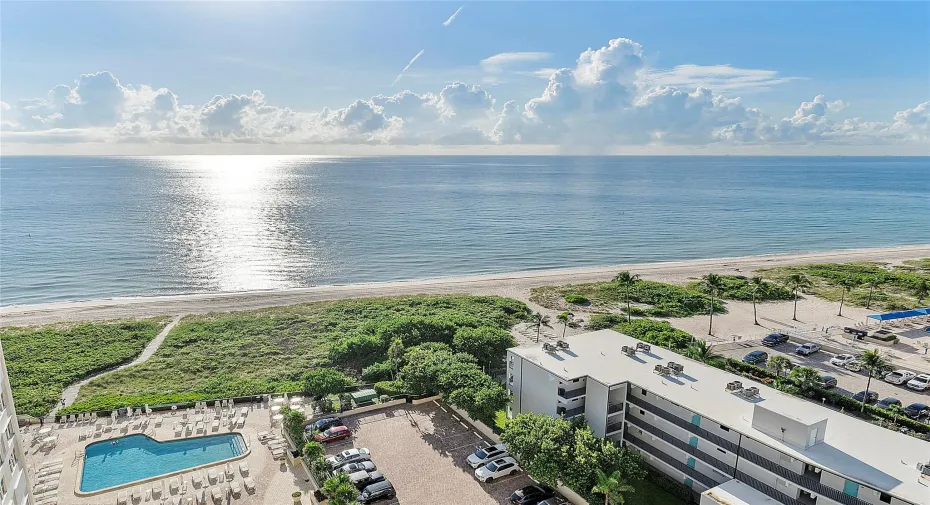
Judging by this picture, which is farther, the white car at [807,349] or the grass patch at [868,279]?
the grass patch at [868,279]

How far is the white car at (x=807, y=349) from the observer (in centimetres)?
4803

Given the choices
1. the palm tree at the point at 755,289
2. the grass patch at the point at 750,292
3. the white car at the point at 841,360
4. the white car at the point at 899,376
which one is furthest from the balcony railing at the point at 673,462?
the grass patch at the point at 750,292

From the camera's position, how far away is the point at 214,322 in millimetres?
60000

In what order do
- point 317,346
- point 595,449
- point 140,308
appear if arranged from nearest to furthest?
point 595,449
point 317,346
point 140,308

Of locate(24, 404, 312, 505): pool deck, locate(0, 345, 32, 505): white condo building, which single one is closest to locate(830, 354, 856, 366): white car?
locate(24, 404, 312, 505): pool deck

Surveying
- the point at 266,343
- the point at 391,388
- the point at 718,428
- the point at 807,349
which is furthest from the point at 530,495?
the point at 266,343

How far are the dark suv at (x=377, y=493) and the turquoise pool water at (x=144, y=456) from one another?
32.8ft

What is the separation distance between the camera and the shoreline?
6575cm

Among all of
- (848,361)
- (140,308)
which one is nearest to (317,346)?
(140,308)

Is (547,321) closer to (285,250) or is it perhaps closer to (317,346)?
(317,346)

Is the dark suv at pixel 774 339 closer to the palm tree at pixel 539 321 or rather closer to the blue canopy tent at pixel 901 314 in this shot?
the blue canopy tent at pixel 901 314

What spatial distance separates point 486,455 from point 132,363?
123 ft

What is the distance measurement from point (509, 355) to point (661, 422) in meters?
10.4

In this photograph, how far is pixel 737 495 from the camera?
2364cm
